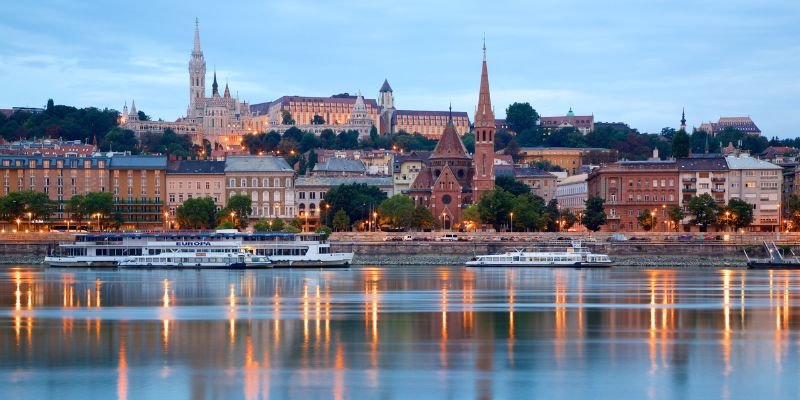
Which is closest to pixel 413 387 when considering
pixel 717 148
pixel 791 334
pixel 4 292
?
pixel 791 334

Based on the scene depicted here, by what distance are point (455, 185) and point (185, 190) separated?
28.0 metres

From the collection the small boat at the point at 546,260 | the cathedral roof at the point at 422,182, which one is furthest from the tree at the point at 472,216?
the small boat at the point at 546,260

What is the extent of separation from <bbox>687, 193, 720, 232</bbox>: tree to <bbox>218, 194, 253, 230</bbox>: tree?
41.4 m

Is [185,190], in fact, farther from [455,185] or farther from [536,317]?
[536,317]

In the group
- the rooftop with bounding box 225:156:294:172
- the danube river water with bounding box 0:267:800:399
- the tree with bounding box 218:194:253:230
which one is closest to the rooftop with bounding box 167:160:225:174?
the rooftop with bounding box 225:156:294:172

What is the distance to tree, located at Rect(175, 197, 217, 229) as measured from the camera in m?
120

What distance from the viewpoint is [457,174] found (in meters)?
145

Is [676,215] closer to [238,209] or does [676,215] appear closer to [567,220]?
[567,220]

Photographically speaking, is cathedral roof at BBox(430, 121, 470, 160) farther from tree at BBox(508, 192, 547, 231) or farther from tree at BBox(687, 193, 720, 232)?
tree at BBox(687, 193, 720, 232)

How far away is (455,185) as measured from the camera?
451 ft

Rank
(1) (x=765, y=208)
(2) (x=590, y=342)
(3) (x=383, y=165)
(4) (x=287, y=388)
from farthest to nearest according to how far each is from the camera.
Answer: (3) (x=383, y=165) → (1) (x=765, y=208) → (2) (x=590, y=342) → (4) (x=287, y=388)

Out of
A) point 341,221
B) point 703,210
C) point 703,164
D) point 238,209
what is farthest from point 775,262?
point 238,209

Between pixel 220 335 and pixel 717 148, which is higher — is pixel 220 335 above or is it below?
below

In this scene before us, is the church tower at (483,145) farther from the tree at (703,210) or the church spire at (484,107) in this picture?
the tree at (703,210)
